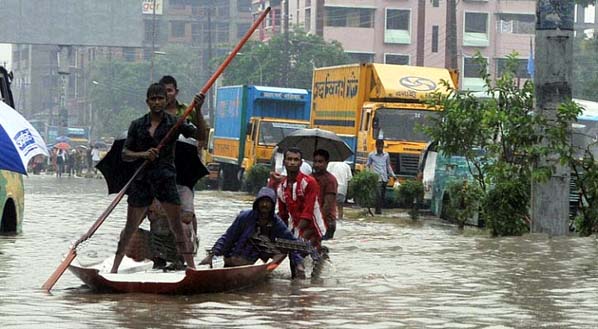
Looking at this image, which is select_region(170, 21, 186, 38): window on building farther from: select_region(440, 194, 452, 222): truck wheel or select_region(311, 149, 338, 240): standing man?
select_region(311, 149, 338, 240): standing man

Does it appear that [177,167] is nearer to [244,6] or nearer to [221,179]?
[221,179]

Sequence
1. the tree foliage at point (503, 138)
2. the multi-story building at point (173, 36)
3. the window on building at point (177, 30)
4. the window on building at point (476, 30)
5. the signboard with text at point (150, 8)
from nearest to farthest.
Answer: the tree foliage at point (503, 138) → the window on building at point (476, 30) → the signboard with text at point (150, 8) → the multi-story building at point (173, 36) → the window on building at point (177, 30)

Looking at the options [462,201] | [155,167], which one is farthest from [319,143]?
[462,201]

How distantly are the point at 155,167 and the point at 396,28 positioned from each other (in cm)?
7941

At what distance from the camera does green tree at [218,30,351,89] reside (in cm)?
7681

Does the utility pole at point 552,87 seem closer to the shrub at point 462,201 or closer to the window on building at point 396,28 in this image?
the shrub at point 462,201

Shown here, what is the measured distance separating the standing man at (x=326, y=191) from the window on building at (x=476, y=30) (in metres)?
75.5

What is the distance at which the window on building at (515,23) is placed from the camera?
9194cm

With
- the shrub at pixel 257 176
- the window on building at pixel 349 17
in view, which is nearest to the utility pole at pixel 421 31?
the window on building at pixel 349 17

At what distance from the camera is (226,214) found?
2700cm

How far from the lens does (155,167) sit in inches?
464

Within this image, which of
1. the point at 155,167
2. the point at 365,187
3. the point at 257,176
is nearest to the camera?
the point at 155,167

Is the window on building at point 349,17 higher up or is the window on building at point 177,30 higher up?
the window on building at point 177,30

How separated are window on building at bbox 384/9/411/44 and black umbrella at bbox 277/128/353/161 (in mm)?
73729
